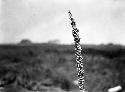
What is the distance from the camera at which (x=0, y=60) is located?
55.6 m

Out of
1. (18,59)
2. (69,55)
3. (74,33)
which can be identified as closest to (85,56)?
(69,55)

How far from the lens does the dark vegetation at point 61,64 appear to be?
53.5 meters

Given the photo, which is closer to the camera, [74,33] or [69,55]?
Answer: [74,33]

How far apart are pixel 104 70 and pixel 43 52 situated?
12870mm

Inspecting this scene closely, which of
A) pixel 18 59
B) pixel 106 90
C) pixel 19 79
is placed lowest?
pixel 106 90

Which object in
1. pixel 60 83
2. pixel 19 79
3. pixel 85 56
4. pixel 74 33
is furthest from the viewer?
pixel 85 56

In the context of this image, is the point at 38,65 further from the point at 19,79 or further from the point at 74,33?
the point at 74,33

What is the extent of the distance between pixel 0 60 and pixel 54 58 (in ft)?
35.4

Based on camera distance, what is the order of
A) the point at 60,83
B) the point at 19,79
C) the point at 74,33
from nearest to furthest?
the point at 74,33 → the point at 19,79 → the point at 60,83

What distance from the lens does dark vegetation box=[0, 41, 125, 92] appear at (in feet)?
176

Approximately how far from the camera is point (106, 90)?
51531 millimetres

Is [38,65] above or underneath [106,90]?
above

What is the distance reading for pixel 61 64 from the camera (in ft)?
193

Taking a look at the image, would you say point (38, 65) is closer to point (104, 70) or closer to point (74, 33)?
point (104, 70)
